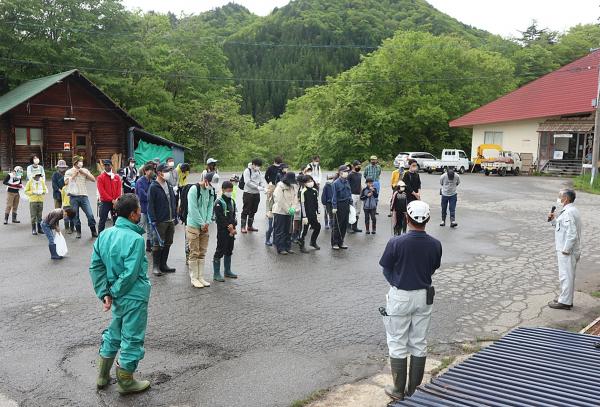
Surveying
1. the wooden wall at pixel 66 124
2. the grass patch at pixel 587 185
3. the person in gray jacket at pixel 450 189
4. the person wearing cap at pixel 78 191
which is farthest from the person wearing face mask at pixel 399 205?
the wooden wall at pixel 66 124

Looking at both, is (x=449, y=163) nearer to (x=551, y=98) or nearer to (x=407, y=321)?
(x=551, y=98)

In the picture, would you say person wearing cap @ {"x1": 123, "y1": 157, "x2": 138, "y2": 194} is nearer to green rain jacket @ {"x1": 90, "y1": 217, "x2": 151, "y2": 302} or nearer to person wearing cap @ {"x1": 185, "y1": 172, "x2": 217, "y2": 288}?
person wearing cap @ {"x1": 185, "y1": 172, "x2": 217, "y2": 288}

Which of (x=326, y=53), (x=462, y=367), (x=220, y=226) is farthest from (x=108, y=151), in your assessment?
(x=326, y=53)

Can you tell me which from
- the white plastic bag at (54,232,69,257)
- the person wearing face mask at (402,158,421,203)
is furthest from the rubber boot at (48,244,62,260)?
the person wearing face mask at (402,158,421,203)

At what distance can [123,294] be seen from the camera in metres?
4.79

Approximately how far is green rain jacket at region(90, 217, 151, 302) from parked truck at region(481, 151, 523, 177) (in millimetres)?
32548

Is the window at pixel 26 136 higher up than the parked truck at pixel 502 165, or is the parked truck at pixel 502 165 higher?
the window at pixel 26 136

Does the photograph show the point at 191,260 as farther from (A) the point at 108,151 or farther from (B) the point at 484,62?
(B) the point at 484,62

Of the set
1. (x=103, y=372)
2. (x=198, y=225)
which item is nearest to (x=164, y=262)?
(x=198, y=225)

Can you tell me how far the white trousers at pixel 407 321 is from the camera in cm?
467

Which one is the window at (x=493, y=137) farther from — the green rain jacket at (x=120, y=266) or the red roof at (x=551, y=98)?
the green rain jacket at (x=120, y=266)

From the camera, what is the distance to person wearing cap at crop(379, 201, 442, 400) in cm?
465

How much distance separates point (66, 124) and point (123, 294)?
106 feet

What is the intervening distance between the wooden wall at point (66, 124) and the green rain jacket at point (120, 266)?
3072 cm
